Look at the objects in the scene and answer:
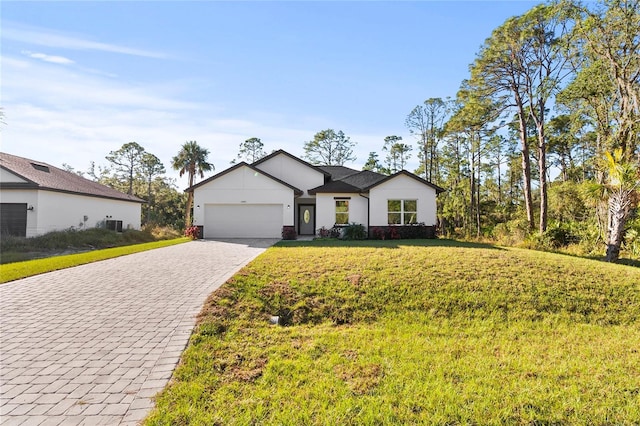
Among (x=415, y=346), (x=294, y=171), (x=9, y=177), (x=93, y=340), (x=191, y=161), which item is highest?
(x=191, y=161)

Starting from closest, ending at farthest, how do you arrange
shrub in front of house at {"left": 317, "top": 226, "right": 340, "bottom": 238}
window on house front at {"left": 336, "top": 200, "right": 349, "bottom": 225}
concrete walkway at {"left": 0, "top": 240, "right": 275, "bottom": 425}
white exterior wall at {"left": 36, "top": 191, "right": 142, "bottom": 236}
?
concrete walkway at {"left": 0, "top": 240, "right": 275, "bottom": 425} < white exterior wall at {"left": 36, "top": 191, "right": 142, "bottom": 236} < shrub in front of house at {"left": 317, "top": 226, "right": 340, "bottom": 238} < window on house front at {"left": 336, "top": 200, "right": 349, "bottom": 225}

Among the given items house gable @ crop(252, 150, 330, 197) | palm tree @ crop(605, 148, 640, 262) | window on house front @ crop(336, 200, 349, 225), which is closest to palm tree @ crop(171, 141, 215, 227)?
house gable @ crop(252, 150, 330, 197)

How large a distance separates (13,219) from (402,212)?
2259cm

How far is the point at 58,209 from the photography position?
60.4 ft

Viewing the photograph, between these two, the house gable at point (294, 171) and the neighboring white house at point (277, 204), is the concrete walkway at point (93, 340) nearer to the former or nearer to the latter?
the neighboring white house at point (277, 204)

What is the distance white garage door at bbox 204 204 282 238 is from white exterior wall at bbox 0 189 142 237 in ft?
28.8

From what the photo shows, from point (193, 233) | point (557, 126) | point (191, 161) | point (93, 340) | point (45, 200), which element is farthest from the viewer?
point (191, 161)

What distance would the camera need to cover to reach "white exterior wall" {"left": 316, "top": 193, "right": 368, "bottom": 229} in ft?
63.6

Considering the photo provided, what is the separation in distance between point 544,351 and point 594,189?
10274 millimetres

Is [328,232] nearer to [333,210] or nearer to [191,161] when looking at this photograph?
[333,210]

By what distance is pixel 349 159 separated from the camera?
38438mm

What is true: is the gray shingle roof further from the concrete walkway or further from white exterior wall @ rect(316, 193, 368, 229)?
white exterior wall @ rect(316, 193, 368, 229)

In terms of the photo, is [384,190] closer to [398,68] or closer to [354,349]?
[398,68]

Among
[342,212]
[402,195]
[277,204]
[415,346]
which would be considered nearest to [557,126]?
[402,195]
